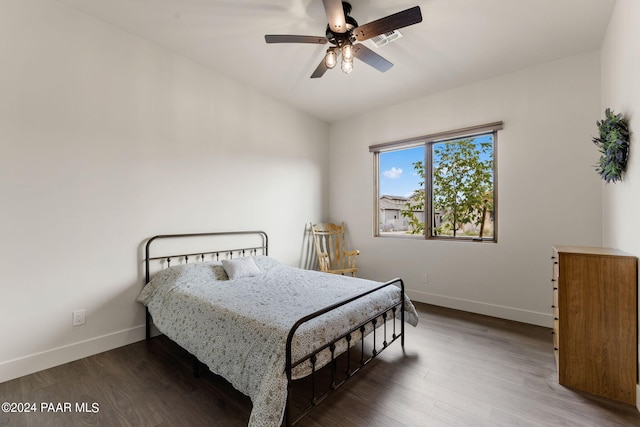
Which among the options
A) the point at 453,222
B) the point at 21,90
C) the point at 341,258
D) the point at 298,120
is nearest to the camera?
the point at 21,90

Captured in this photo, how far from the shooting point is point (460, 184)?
11.9ft

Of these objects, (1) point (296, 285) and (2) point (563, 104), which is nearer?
(1) point (296, 285)

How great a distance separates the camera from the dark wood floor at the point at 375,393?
1.63 metres

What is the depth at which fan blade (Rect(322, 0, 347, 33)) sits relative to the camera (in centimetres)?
182

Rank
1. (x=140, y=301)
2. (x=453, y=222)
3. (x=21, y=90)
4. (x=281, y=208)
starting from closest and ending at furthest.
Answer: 1. (x=21, y=90)
2. (x=140, y=301)
3. (x=453, y=222)
4. (x=281, y=208)

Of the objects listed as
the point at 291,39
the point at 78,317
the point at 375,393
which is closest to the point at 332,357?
the point at 375,393

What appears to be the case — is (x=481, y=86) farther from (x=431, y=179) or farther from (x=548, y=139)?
(x=431, y=179)

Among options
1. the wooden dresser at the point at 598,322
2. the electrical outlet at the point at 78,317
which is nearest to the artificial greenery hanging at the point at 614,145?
the wooden dresser at the point at 598,322

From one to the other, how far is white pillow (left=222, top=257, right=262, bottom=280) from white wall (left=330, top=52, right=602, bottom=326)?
2133 millimetres

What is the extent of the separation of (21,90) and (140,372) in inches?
91.2

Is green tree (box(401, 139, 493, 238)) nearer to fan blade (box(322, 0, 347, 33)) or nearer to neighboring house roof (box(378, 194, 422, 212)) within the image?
neighboring house roof (box(378, 194, 422, 212))

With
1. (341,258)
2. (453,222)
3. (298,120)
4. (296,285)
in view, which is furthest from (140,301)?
(453,222)

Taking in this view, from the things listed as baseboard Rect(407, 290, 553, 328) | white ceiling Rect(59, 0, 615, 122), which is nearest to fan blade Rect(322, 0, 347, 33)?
white ceiling Rect(59, 0, 615, 122)

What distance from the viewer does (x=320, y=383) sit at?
6.54 feet
